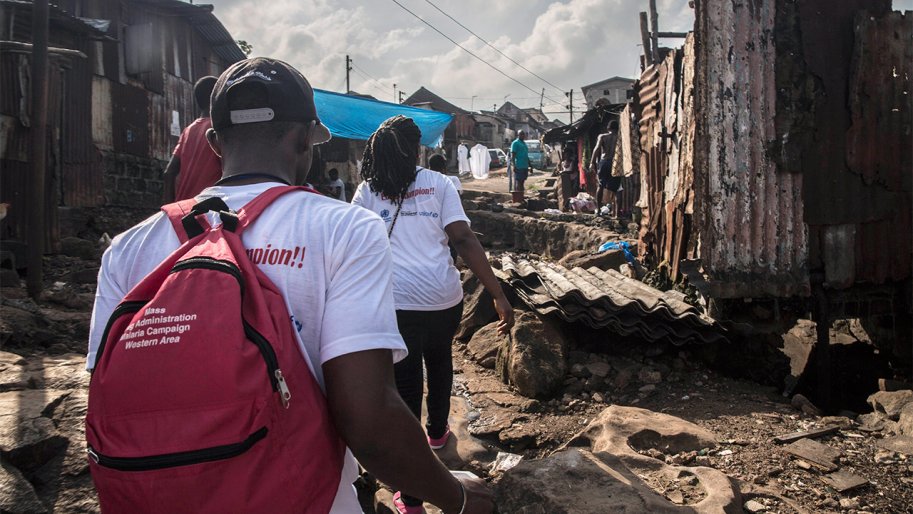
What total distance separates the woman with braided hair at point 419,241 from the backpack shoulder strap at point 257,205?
1.81 metres

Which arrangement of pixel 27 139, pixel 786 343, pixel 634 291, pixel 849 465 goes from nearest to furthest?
pixel 849 465, pixel 634 291, pixel 786 343, pixel 27 139

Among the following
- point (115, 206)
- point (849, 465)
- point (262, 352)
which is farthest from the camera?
point (115, 206)

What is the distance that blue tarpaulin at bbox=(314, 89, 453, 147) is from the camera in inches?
490

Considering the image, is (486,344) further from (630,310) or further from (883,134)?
(883,134)

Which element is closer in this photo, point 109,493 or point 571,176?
point 109,493

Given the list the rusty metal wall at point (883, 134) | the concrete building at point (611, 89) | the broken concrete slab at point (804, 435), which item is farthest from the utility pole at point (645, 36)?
the concrete building at point (611, 89)

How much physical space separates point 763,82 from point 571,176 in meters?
12.3

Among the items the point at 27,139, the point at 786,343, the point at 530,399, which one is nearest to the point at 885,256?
the point at 786,343

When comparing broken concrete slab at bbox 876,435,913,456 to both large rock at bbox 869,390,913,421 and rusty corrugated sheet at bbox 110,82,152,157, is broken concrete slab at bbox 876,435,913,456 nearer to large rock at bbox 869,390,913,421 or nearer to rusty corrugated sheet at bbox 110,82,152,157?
large rock at bbox 869,390,913,421

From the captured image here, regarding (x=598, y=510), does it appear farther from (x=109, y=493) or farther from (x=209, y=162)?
(x=209, y=162)

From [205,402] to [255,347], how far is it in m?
0.11

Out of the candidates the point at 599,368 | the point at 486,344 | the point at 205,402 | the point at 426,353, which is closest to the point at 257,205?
the point at 205,402

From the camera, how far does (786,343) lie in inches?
248

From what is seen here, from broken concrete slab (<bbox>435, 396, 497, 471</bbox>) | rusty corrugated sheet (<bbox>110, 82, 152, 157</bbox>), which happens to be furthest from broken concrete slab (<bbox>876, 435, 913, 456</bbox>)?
rusty corrugated sheet (<bbox>110, 82, 152, 157</bbox>)
